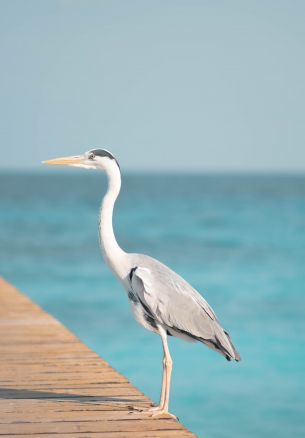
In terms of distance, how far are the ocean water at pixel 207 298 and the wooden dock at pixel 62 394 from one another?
2.62m

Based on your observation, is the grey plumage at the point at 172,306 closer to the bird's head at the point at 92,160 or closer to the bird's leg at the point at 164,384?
the bird's leg at the point at 164,384

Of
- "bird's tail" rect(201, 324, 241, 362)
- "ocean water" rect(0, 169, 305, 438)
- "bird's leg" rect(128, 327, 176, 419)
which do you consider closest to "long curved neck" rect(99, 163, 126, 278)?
"bird's leg" rect(128, 327, 176, 419)

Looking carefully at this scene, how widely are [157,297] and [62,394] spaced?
2.97 feet

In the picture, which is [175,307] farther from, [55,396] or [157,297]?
[55,396]

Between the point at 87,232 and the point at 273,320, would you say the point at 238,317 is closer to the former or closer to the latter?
the point at 273,320

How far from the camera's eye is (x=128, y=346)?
10.7m

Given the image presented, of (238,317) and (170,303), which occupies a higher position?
(238,317)

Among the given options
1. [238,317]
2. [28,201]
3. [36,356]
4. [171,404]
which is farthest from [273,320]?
[28,201]

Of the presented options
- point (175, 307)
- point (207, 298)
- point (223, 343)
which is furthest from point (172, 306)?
point (207, 298)

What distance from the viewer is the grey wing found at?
3951 mm

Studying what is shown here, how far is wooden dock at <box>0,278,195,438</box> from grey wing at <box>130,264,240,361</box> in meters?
0.42

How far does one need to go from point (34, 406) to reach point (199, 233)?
25.7 m

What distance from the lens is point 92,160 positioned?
4133 millimetres

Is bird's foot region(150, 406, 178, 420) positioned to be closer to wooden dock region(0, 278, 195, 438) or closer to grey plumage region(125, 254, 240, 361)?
wooden dock region(0, 278, 195, 438)
